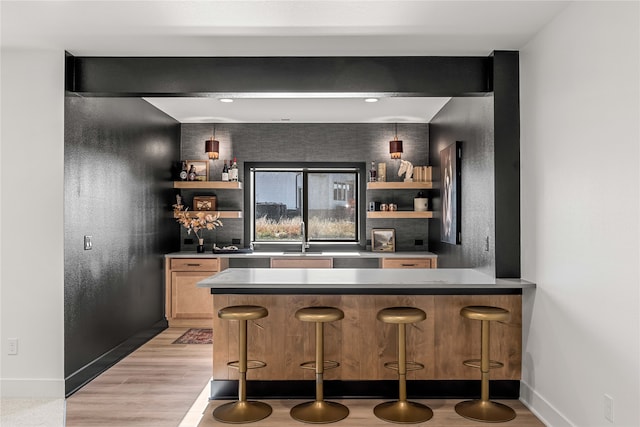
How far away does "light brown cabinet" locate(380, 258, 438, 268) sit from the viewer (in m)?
6.04

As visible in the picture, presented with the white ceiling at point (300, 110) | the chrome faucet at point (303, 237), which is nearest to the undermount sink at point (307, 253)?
the chrome faucet at point (303, 237)

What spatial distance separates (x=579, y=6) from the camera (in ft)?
9.28

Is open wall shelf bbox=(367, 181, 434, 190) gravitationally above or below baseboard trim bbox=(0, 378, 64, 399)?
above

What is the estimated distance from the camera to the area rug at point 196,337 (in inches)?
212

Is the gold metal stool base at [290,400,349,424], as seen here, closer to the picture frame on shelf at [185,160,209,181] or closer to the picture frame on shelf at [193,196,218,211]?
the picture frame on shelf at [193,196,218,211]

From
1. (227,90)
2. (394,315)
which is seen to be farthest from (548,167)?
(227,90)

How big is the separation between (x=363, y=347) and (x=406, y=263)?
96.6 inches

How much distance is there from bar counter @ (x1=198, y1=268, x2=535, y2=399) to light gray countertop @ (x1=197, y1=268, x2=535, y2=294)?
0.05 meters

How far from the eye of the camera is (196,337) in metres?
5.56

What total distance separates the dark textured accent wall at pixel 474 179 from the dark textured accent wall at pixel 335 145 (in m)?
1.08

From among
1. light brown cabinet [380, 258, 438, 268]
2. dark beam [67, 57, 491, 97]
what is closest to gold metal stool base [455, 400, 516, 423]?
dark beam [67, 57, 491, 97]

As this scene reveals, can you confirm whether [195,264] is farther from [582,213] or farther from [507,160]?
[582,213]

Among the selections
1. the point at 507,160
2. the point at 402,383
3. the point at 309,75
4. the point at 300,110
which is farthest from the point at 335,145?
the point at 402,383

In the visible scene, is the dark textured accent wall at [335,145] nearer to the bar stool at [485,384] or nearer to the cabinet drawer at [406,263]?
the cabinet drawer at [406,263]
